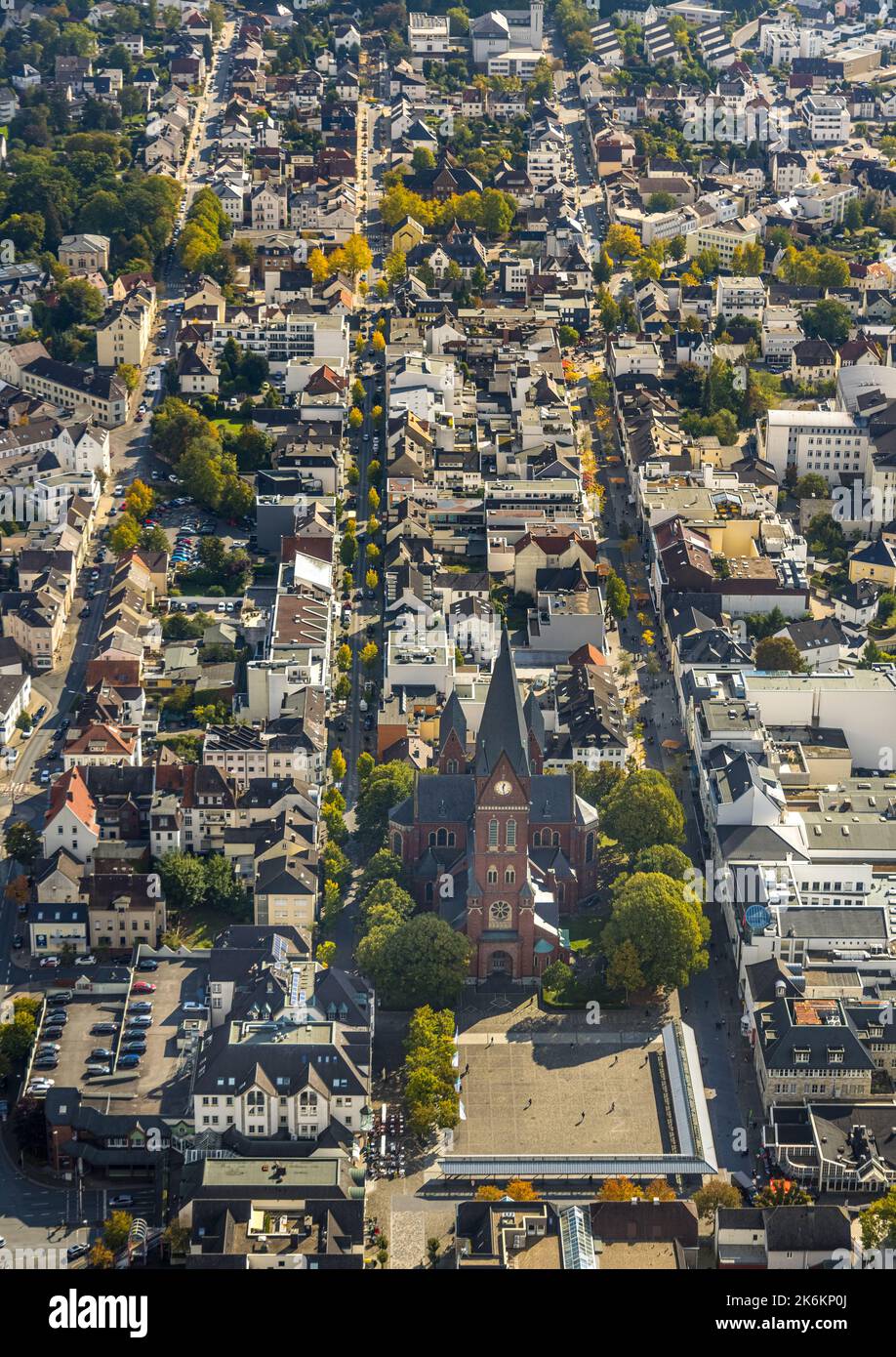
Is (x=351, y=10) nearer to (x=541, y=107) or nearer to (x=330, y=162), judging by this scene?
(x=541, y=107)

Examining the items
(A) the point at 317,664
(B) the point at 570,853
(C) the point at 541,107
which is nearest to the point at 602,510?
(A) the point at 317,664

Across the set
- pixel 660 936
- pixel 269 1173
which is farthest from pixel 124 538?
pixel 269 1173

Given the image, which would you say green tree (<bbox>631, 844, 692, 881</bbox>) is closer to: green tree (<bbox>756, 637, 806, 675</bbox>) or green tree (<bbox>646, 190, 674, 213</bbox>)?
green tree (<bbox>756, 637, 806, 675</bbox>)

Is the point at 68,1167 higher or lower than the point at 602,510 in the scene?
lower

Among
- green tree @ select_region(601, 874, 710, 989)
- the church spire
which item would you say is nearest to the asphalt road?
the church spire

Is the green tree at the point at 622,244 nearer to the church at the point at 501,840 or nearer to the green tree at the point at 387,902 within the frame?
the church at the point at 501,840

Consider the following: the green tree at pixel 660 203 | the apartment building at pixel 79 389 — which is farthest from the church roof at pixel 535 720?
the green tree at pixel 660 203

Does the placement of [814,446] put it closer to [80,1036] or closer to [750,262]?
[750,262]
